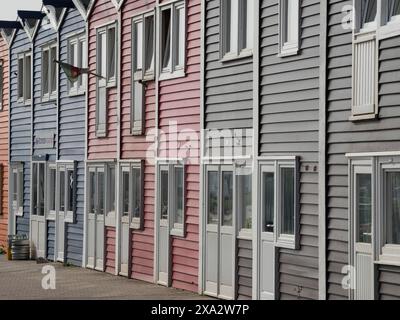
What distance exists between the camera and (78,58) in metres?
25.8

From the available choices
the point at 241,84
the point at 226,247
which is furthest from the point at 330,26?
the point at 226,247

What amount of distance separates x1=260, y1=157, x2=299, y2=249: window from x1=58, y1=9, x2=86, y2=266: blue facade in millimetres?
9447

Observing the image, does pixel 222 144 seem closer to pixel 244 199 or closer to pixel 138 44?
pixel 244 199

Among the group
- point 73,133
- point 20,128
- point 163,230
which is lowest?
point 163,230

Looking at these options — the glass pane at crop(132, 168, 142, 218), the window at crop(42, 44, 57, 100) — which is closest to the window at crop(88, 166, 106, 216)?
the glass pane at crop(132, 168, 142, 218)

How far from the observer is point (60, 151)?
2692 cm

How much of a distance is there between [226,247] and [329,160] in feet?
12.6

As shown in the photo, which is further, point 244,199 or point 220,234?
point 220,234

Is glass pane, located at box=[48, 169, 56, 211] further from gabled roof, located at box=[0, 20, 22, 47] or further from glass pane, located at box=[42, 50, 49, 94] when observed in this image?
gabled roof, located at box=[0, 20, 22, 47]

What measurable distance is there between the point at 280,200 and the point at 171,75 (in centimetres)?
487

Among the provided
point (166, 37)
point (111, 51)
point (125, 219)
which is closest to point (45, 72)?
point (111, 51)

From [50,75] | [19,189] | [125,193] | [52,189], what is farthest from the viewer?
[19,189]

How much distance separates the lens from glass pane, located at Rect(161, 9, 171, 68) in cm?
2070

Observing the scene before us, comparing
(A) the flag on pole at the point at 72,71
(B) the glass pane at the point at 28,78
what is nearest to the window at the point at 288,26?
(A) the flag on pole at the point at 72,71
